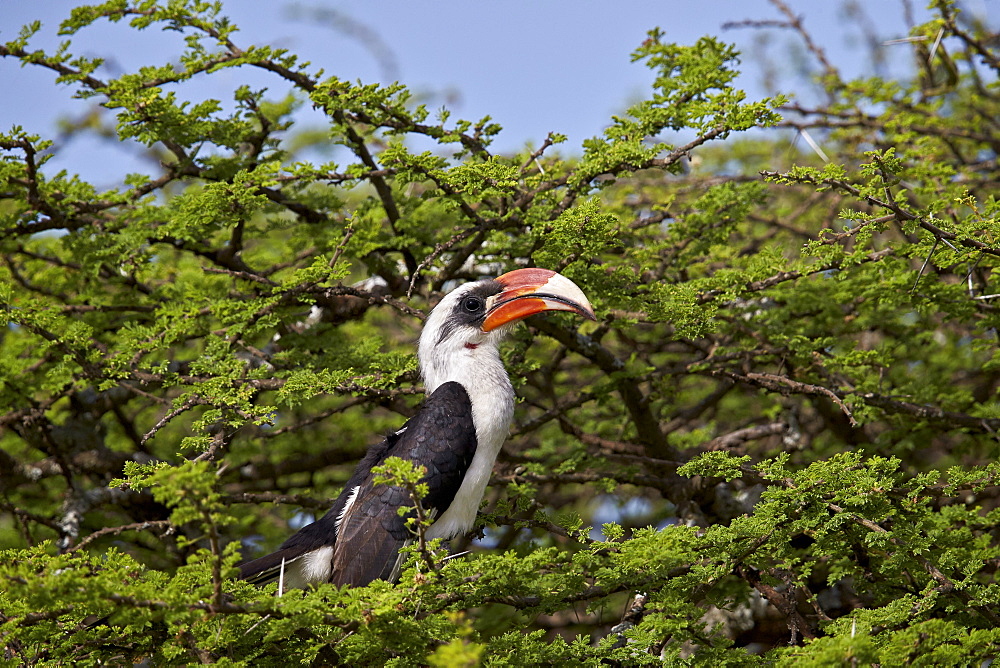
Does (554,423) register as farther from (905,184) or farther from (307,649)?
(307,649)

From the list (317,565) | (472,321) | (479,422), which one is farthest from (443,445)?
(472,321)

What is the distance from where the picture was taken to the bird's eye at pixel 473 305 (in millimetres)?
4367

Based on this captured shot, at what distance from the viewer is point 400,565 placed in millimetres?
3535

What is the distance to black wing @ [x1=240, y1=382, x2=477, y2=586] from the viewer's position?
3.57 meters

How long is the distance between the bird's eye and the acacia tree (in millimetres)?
288

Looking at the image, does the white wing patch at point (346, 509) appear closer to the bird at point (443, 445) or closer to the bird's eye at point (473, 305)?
the bird at point (443, 445)

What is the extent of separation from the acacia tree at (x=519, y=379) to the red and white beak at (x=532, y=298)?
22 centimetres

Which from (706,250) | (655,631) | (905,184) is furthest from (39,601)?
(905,184)

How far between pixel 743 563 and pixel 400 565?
1322 mm

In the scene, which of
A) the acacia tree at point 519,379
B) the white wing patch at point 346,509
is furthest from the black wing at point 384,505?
the acacia tree at point 519,379

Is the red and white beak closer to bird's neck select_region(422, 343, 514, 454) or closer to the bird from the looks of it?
the bird

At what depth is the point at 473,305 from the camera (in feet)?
14.4

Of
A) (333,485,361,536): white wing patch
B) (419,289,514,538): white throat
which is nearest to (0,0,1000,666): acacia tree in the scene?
(419,289,514,538): white throat

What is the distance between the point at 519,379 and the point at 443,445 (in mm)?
862
